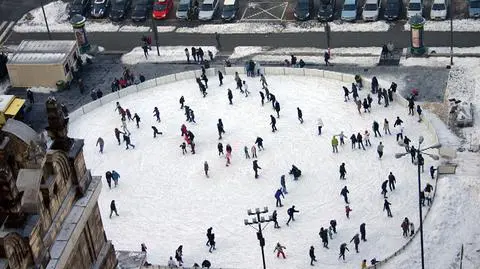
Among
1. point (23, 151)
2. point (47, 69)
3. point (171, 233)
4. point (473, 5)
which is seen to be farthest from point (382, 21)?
point (23, 151)

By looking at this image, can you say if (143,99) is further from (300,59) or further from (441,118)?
(441,118)

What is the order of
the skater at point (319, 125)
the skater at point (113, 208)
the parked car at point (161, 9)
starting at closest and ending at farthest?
the skater at point (113, 208), the skater at point (319, 125), the parked car at point (161, 9)

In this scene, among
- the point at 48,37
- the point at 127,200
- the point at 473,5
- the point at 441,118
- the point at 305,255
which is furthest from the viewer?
the point at 48,37

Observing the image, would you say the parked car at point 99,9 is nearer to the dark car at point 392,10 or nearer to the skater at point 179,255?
the dark car at point 392,10

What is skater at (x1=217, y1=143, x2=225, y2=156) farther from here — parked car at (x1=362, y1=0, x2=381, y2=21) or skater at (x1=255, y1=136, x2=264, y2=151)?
parked car at (x1=362, y1=0, x2=381, y2=21)

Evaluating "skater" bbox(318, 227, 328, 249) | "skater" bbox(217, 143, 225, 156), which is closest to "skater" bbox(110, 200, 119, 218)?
"skater" bbox(217, 143, 225, 156)

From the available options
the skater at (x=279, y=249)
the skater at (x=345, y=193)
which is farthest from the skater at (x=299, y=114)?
the skater at (x=279, y=249)
